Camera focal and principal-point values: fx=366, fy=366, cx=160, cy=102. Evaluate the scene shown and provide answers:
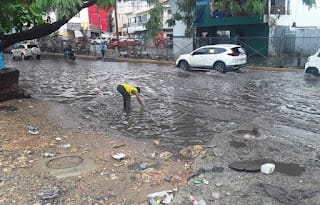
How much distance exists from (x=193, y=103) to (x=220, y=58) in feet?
28.6

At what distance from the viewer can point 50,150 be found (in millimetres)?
7328

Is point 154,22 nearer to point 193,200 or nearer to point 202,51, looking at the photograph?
point 202,51

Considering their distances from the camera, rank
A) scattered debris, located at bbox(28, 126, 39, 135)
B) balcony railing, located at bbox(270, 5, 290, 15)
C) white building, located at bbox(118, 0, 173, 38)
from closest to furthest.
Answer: scattered debris, located at bbox(28, 126, 39, 135) → balcony railing, located at bbox(270, 5, 290, 15) → white building, located at bbox(118, 0, 173, 38)

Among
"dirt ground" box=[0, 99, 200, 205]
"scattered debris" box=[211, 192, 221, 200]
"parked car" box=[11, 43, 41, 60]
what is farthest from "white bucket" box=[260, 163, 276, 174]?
"parked car" box=[11, 43, 41, 60]

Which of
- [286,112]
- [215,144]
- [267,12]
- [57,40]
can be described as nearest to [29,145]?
[215,144]

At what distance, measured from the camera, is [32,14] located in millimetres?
9211

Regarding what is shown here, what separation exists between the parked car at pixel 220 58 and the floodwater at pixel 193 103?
2.64ft

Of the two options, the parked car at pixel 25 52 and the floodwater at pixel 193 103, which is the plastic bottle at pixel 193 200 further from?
the parked car at pixel 25 52

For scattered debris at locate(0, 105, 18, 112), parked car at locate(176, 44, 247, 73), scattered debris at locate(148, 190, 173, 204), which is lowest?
scattered debris at locate(148, 190, 173, 204)

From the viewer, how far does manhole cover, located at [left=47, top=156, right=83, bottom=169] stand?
21.1ft

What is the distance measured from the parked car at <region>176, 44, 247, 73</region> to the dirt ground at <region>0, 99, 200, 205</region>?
12.4 metres

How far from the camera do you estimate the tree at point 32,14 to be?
222 inches

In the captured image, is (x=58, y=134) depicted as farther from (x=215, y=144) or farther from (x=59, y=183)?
(x=215, y=144)

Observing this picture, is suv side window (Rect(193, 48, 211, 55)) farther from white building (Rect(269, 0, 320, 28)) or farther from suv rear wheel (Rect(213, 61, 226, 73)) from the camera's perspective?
white building (Rect(269, 0, 320, 28))
